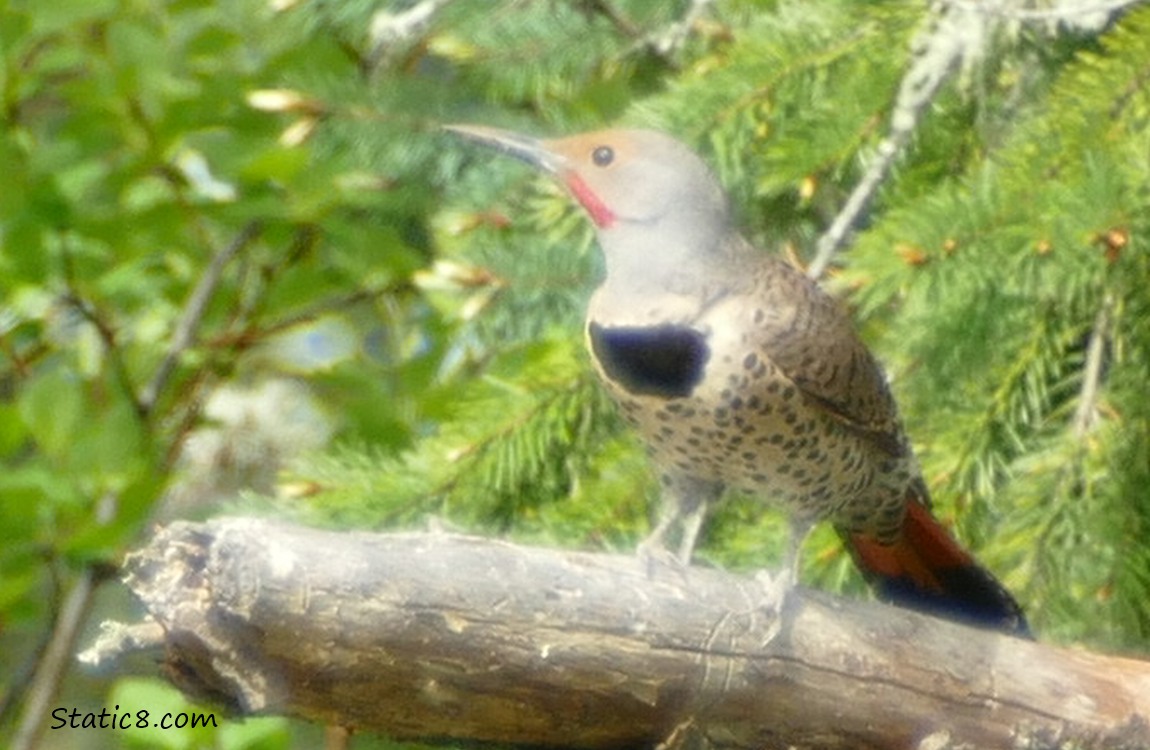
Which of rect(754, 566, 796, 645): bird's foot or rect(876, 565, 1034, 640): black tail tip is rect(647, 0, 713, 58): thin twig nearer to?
rect(876, 565, 1034, 640): black tail tip

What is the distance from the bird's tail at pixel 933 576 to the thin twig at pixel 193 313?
1432mm

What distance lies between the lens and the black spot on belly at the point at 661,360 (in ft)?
5.70

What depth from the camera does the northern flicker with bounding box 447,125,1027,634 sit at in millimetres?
1750

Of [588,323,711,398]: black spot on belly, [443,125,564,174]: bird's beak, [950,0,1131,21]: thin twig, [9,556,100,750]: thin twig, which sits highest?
[950,0,1131,21]: thin twig

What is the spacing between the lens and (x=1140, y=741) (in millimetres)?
1643

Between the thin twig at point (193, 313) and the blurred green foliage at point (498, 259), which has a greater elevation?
the blurred green foliage at point (498, 259)

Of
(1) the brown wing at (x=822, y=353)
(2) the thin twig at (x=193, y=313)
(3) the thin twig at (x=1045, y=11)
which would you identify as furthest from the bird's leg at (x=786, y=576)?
(2) the thin twig at (x=193, y=313)

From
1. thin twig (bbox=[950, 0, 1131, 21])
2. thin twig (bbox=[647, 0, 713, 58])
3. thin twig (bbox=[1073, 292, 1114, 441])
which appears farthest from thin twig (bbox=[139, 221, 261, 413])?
thin twig (bbox=[1073, 292, 1114, 441])

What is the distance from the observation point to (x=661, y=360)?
68.7 inches

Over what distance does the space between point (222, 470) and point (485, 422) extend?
1381 mm

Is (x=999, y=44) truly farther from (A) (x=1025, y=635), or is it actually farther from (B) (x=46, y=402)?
(B) (x=46, y=402)

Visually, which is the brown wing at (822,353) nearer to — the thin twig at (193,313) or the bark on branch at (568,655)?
the bark on branch at (568,655)

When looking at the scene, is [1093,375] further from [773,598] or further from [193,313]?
[193,313]

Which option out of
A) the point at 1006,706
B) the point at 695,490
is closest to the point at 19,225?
the point at 695,490
